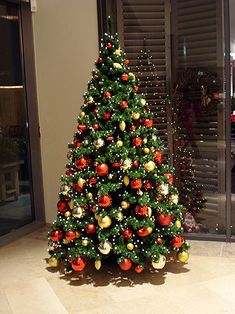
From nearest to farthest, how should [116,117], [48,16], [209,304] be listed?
[209,304]
[116,117]
[48,16]

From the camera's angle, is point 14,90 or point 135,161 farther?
point 14,90

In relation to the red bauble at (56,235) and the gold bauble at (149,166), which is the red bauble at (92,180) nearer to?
the gold bauble at (149,166)

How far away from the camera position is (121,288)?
309cm

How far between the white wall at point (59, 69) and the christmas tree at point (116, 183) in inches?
37.4

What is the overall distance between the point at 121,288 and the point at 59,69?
7.20ft

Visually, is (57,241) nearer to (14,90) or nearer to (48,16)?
(14,90)

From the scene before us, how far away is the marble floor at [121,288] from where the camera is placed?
2.81 m

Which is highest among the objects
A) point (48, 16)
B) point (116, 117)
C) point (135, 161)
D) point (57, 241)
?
point (48, 16)

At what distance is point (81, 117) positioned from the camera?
3242 mm

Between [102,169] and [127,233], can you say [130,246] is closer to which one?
[127,233]

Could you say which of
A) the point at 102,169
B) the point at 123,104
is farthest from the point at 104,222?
the point at 123,104

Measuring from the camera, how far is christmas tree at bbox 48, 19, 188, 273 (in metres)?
3.07

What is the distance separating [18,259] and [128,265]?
109cm

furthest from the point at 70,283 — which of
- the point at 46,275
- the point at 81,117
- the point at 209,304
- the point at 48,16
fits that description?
the point at 48,16
